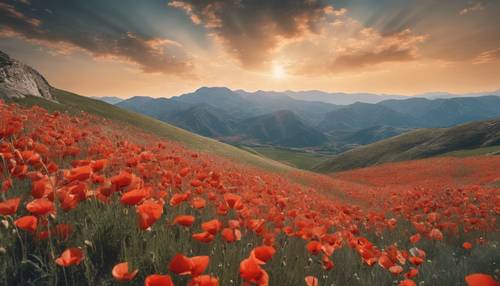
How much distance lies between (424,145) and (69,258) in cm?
7684

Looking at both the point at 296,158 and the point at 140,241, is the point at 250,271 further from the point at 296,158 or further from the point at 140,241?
the point at 296,158

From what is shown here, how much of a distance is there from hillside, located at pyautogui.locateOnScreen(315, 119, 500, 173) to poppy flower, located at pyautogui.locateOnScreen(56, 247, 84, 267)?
226ft

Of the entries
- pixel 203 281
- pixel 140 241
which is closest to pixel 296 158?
pixel 140 241

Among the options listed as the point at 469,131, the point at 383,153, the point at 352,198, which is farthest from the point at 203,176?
the point at 469,131

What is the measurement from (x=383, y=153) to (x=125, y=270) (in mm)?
78062

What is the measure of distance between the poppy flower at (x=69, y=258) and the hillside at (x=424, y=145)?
68.8m

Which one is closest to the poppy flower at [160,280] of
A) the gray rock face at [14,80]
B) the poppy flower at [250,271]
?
the poppy flower at [250,271]

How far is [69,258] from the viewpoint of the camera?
6.03ft

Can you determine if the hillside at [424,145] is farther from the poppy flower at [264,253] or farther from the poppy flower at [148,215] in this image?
the poppy flower at [148,215]

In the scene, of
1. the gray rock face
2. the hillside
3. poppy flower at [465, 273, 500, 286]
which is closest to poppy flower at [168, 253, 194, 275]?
poppy flower at [465, 273, 500, 286]

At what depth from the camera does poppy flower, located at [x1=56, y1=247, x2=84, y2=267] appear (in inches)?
70.9

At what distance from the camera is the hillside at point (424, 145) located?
205 ft

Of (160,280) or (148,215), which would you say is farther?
(148,215)

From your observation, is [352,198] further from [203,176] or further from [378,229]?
[203,176]
